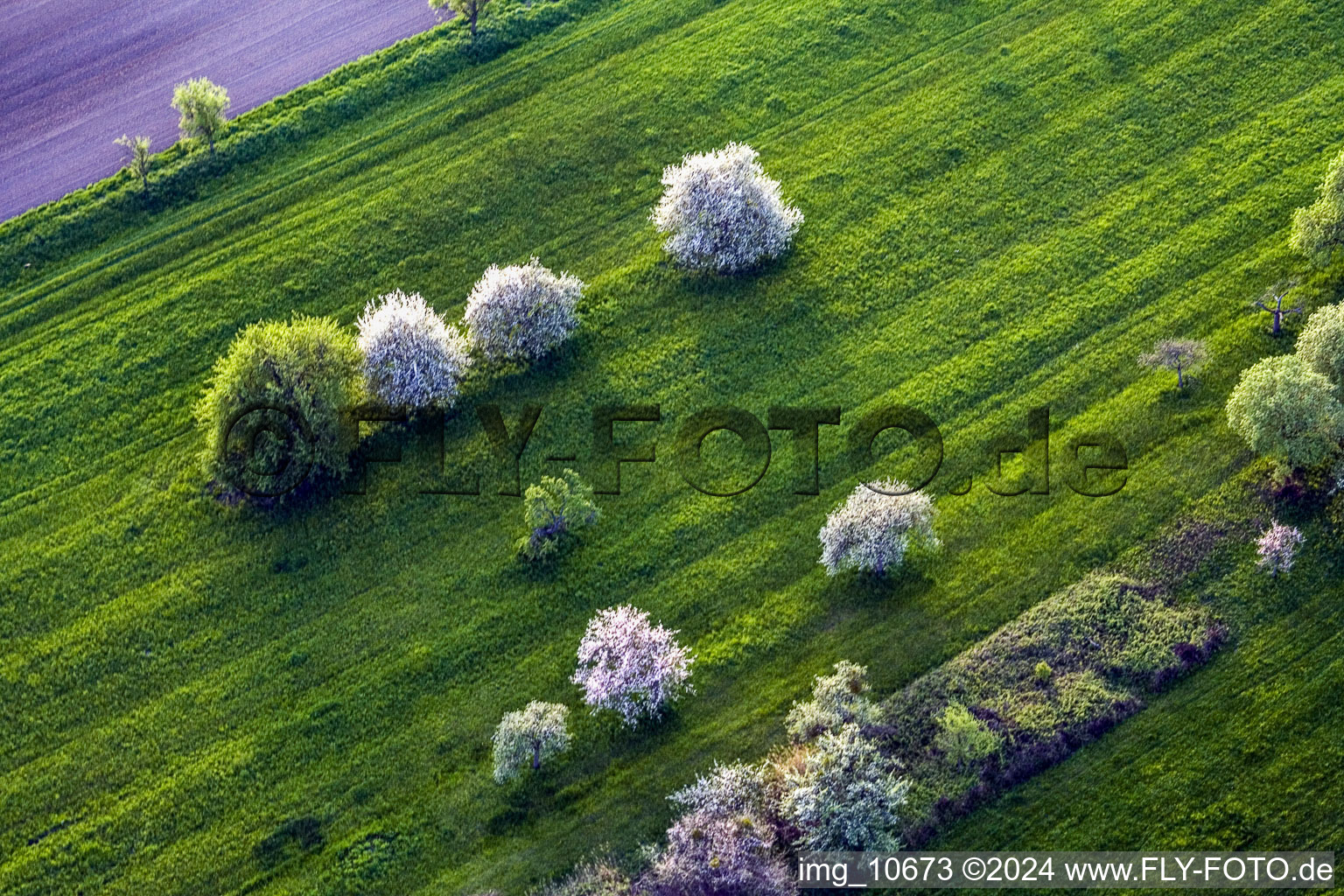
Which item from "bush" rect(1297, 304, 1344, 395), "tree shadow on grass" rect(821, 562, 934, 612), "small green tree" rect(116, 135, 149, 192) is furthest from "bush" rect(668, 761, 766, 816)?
"small green tree" rect(116, 135, 149, 192)

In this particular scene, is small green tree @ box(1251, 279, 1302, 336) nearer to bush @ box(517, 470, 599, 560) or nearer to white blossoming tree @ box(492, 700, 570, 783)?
bush @ box(517, 470, 599, 560)

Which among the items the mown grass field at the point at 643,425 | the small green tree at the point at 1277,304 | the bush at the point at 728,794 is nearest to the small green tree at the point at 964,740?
the mown grass field at the point at 643,425

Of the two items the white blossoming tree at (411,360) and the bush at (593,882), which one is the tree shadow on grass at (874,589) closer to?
the bush at (593,882)

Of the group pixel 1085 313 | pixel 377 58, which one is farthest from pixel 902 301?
pixel 377 58

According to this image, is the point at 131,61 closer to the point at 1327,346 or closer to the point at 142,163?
the point at 142,163

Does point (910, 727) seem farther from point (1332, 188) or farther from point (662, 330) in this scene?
point (1332, 188)

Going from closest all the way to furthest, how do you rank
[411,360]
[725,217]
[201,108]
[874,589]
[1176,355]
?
1. [874,589]
2. [411,360]
3. [1176,355]
4. [725,217]
5. [201,108]

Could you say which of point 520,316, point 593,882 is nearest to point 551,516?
point 520,316
